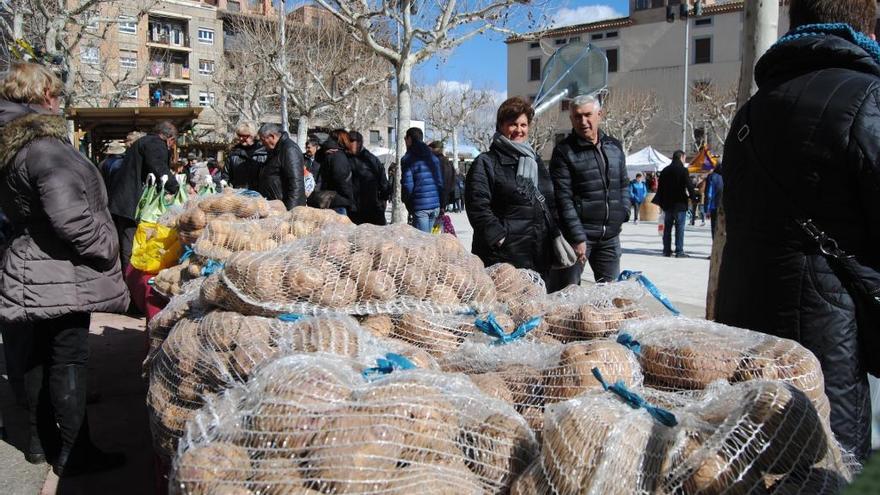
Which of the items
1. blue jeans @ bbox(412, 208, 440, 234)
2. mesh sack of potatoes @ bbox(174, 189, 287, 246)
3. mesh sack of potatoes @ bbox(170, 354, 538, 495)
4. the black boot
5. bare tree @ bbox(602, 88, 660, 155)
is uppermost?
bare tree @ bbox(602, 88, 660, 155)

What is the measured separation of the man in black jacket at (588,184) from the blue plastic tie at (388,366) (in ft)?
9.61

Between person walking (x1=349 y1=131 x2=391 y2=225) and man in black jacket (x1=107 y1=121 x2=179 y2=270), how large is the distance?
7.07ft

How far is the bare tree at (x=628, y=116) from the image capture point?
52.6 meters

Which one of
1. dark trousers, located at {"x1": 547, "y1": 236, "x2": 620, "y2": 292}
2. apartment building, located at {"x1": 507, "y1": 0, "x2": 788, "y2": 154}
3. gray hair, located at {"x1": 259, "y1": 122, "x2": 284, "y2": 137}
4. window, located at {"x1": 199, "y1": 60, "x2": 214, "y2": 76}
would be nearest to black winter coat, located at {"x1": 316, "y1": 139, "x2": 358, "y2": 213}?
gray hair, located at {"x1": 259, "y1": 122, "x2": 284, "y2": 137}

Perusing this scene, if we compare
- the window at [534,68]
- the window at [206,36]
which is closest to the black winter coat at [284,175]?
the window at [534,68]

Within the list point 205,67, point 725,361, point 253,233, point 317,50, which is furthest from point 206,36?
point 725,361

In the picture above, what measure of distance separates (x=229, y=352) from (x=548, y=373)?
3.31 feet

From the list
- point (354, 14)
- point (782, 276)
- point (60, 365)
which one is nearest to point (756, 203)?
point (782, 276)

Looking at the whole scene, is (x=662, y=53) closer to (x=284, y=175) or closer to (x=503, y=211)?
(x=284, y=175)

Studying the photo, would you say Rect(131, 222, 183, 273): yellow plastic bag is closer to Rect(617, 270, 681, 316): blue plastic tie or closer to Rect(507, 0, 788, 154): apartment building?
Rect(617, 270, 681, 316): blue plastic tie

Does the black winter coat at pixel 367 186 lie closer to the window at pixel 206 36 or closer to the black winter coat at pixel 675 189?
the black winter coat at pixel 675 189

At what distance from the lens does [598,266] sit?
4992mm

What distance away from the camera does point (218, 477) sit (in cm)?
158

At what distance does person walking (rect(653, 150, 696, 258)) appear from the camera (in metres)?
12.1
